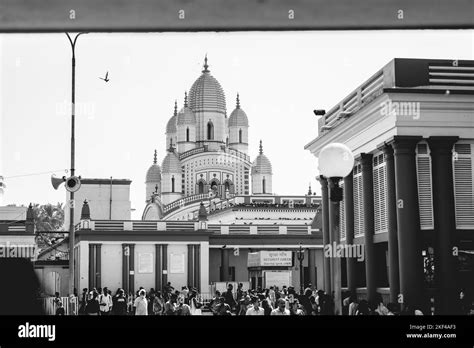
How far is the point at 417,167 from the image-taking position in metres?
14.2

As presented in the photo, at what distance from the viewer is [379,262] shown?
15789mm

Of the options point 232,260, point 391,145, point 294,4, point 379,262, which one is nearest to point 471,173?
point 391,145

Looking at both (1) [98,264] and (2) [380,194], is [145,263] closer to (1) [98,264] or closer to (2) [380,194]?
(1) [98,264]

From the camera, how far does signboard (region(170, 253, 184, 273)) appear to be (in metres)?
38.5

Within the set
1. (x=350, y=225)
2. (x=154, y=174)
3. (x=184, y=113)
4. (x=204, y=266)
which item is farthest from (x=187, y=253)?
(x=154, y=174)

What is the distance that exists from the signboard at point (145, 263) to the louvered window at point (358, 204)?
21.1m

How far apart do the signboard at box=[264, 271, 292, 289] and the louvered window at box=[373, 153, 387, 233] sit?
11.1 m

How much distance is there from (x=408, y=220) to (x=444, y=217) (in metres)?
0.78

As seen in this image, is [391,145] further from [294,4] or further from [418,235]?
[294,4]

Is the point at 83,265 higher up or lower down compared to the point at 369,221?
lower down

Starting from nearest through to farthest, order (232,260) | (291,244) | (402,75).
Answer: (402,75) → (291,244) → (232,260)

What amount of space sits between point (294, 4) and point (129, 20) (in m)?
1.43

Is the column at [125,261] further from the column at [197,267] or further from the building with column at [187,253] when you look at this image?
the column at [197,267]

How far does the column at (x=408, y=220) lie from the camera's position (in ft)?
45.4
